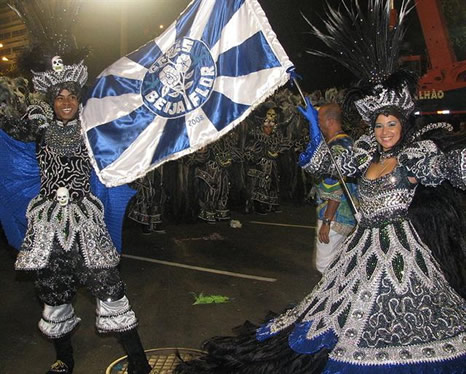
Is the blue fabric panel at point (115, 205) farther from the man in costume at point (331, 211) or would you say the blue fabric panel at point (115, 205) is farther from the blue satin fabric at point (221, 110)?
the man in costume at point (331, 211)

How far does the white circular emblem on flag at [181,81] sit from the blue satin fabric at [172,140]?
2.9 inches

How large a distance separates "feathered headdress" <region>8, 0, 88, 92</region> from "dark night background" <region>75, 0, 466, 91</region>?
314 inches

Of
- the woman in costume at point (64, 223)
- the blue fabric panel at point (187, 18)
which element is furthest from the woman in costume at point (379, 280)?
the blue fabric panel at point (187, 18)

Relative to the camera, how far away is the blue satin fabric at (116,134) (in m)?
3.56

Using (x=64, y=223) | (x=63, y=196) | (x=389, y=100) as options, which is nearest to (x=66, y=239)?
(x=64, y=223)

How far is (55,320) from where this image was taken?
3.79m

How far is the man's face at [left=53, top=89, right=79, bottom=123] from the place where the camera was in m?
3.74

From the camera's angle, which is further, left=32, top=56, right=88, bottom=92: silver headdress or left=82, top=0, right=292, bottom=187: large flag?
left=32, top=56, right=88, bottom=92: silver headdress

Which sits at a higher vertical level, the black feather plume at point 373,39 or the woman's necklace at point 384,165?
the black feather plume at point 373,39

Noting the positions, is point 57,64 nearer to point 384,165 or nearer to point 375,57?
point 375,57

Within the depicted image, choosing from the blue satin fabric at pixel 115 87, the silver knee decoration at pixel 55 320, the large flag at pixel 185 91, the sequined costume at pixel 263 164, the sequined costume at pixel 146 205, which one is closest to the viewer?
the large flag at pixel 185 91

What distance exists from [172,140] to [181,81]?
0.42 m

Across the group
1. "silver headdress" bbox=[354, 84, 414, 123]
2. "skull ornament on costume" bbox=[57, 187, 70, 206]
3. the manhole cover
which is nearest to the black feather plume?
"silver headdress" bbox=[354, 84, 414, 123]

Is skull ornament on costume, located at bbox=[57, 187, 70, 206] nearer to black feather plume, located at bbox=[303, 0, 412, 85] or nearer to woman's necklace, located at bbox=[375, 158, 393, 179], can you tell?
black feather plume, located at bbox=[303, 0, 412, 85]
